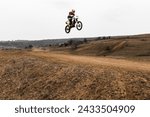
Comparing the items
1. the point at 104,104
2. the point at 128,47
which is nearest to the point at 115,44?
the point at 128,47

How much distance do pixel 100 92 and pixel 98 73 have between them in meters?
2.08

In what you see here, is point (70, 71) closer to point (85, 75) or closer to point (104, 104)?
point (85, 75)

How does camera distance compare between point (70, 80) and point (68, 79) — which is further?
point (68, 79)

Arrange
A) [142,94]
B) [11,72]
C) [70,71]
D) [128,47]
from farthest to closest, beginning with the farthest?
1. [128,47]
2. [11,72]
3. [70,71]
4. [142,94]

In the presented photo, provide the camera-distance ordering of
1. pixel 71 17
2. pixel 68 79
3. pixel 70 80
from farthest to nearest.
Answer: pixel 71 17 < pixel 68 79 < pixel 70 80

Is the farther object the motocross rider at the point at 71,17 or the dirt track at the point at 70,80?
the motocross rider at the point at 71,17

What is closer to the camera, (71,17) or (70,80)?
(70,80)

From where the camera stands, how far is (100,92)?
62.8 ft

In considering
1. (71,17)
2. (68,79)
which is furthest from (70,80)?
(71,17)

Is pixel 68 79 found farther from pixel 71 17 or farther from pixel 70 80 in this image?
pixel 71 17

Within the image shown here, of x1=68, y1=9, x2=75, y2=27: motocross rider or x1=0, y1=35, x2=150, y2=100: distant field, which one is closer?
x1=0, y1=35, x2=150, y2=100: distant field

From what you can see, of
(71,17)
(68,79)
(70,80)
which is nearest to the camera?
(70,80)

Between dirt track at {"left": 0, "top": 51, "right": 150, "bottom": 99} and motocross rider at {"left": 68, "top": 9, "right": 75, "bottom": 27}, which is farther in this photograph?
motocross rider at {"left": 68, "top": 9, "right": 75, "bottom": 27}

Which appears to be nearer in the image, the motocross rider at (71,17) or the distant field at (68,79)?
the distant field at (68,79)
